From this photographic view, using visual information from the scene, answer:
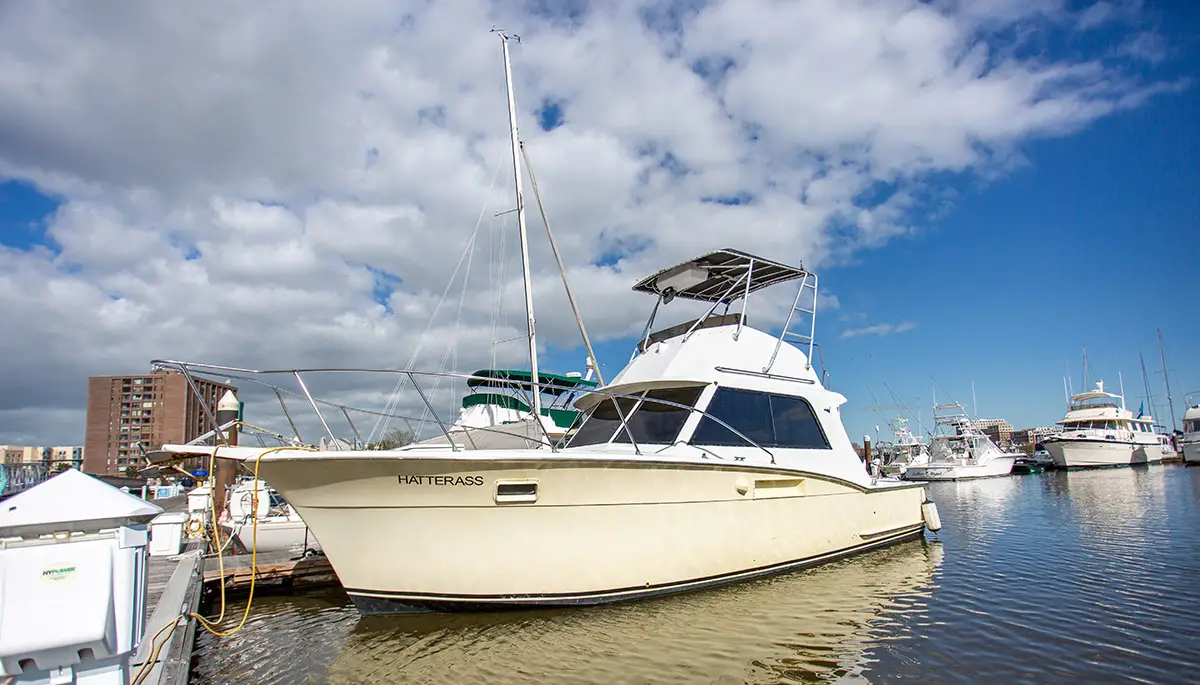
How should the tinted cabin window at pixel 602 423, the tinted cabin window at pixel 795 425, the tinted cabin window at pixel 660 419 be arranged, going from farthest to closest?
the tinted cabin window at pixel 795 425
the tinted cabin window at pixel 602 423
the tinted cabin window at pixel 660 419

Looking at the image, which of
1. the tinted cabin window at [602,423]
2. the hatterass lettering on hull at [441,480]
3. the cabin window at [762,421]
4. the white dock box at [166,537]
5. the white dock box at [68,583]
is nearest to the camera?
the white dock box at [68,583]

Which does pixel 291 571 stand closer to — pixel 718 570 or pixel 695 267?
pixel 718 570

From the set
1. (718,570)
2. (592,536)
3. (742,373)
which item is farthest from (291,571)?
(742,373)

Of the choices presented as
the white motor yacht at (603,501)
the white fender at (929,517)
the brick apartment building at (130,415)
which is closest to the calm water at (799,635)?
the white motor yacht at (603,501)

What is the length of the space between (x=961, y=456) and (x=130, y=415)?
4682 inches

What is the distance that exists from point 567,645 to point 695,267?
251 inches

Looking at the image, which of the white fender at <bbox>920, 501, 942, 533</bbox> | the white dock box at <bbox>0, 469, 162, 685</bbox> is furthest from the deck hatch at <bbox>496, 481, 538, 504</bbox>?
the white fender at <bbox>920, 501, 942, 533</bbox>

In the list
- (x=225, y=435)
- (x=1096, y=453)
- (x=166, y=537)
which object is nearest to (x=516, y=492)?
(x=166, y=537)

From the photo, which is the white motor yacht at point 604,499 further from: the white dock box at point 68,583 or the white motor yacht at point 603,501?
the white dock box at point 68,583

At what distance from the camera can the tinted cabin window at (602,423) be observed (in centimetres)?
827

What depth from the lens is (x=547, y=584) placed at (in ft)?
21.2

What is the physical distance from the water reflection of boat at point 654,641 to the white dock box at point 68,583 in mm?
2784

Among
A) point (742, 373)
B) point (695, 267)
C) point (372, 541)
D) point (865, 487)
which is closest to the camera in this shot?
point (372, 541)

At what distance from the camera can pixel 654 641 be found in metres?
5.97
